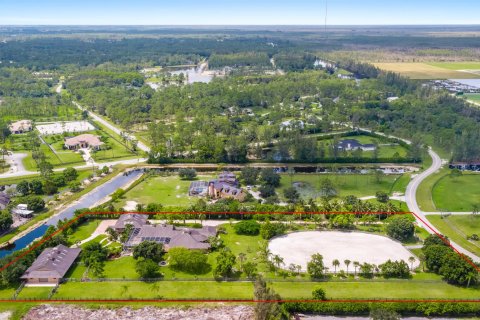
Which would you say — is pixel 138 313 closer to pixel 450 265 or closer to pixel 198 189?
pixel 198 189

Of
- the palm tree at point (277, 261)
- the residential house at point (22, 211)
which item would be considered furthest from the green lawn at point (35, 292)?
the palm tree at point (277, 261)

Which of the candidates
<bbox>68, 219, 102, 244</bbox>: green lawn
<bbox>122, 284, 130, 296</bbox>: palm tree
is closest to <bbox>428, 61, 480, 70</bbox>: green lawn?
<bbox>68, 219, 102, 244</bbox>: green lawn

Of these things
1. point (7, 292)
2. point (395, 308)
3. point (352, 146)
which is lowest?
point (395, 308)

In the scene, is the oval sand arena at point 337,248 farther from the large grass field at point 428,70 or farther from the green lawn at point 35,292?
the large grass field at point 428,70

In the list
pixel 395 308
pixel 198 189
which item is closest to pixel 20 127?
pixel 198 189

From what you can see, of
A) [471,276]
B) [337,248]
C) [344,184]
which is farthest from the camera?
[344,184]

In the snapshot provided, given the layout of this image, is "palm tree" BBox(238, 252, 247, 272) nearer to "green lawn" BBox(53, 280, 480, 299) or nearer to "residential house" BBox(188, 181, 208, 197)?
"green lawn" BBox(53, 280, 480, 299)

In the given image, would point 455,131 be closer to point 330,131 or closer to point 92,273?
point 330,131
